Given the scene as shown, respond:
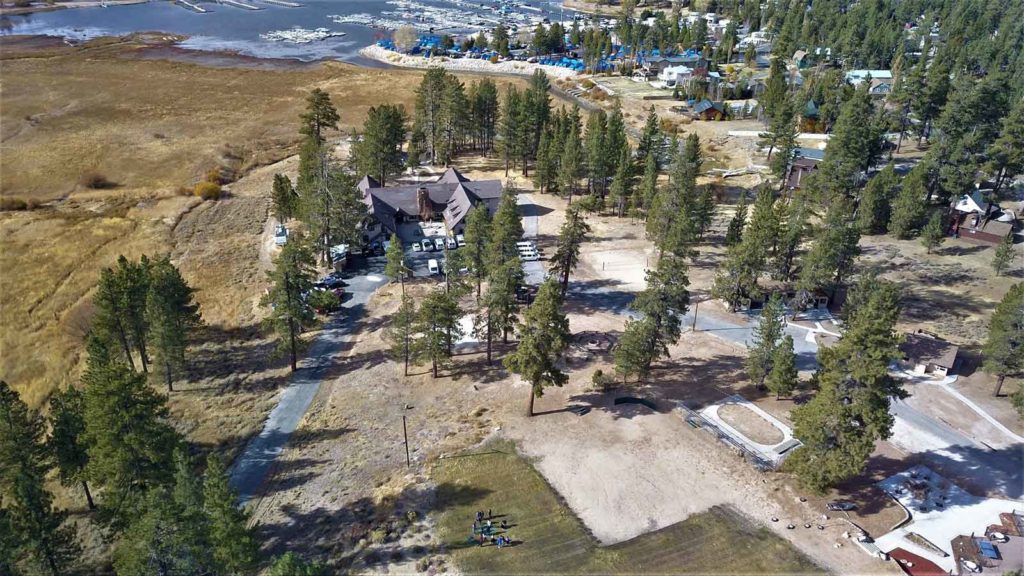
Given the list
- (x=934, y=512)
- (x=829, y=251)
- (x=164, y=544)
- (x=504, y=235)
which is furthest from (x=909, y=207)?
(x=164, y=544)

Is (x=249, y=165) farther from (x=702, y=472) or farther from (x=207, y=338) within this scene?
(x=702, y=472)

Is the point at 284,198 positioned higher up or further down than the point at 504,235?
further down

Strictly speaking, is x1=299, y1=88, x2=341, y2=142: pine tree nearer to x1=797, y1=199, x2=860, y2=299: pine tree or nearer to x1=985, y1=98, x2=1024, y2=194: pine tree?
x1=797, y1=199, x2=860, y2=299: pine tree

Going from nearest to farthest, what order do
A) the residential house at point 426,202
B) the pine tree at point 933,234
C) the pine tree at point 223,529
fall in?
the pine tree at point 223,529 → the pine tree at point 933,234 → the residential house at point 426,202

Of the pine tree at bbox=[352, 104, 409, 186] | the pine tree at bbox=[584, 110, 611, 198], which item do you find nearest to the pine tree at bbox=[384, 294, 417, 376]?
the pine tree at bbox=[352, 104, 409, 186]

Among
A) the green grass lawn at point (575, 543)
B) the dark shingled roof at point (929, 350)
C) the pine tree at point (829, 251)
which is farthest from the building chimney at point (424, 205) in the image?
the dark shingled roof at point (929, 350)

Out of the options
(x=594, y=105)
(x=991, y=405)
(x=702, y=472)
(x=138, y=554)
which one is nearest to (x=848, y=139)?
(x=991, y=405)

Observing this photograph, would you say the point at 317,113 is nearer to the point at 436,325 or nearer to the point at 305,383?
the point at 305,383

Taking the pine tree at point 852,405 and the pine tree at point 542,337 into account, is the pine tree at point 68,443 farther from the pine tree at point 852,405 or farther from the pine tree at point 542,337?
the pine tree at point 852,405

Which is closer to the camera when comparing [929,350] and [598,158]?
[929,350]
